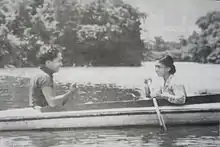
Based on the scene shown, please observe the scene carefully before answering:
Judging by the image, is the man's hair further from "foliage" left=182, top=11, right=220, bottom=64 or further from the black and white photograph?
"foliage" left=182, top=11, right=220, bottom=64

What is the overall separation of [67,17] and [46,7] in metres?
0.10

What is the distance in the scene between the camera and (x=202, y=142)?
5.42ft

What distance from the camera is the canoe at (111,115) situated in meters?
1.62

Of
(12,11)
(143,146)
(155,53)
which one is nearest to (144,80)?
(155,53)

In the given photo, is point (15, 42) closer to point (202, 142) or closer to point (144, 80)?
point (144, 80)

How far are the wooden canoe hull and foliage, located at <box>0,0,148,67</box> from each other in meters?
0.22

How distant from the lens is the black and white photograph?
1.62 m

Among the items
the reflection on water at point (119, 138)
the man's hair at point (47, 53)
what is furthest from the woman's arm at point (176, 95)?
the man's hair at point (47, 53)

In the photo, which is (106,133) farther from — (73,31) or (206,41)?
(206,41)

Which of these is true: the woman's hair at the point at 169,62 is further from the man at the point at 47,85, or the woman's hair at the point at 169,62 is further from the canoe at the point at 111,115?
the man at the point at 47,85

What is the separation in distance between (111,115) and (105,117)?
0.09 feet

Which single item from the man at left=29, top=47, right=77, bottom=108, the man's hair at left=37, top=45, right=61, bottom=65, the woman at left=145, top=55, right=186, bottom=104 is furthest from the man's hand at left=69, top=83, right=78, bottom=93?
the woman at left=145, top=55, right=186, bottom=104

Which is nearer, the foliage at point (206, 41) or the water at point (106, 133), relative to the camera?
the water at point (106, 133)

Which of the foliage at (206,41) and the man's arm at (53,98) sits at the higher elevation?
the foliage at (206,41)
